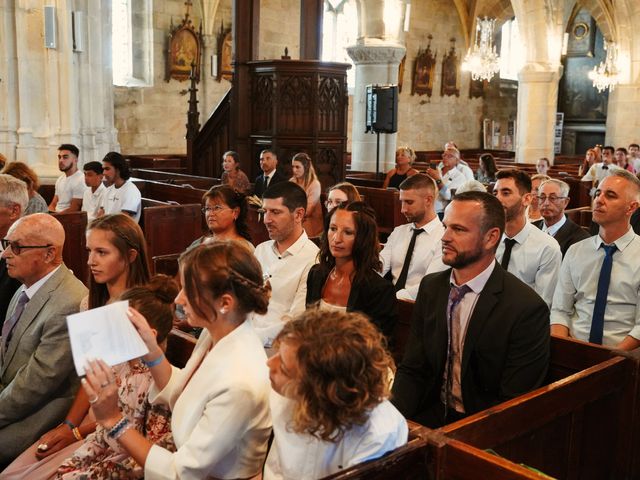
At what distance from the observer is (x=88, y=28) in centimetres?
971

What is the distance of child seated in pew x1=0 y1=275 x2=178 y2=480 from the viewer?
7.54 ft

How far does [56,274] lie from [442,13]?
18.5 metres

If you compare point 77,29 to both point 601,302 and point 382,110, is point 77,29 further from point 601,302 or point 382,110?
point 601,302

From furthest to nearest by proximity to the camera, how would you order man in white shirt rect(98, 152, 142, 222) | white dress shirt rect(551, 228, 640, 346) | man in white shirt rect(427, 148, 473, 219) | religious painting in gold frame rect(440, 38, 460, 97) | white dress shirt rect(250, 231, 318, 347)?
religious painting in gold frame rect(440, 38, 460, 97)
man in white shirt rect(427, 148, 473, 219)
man in white shirt rect(98, 152, 142, 222)
white dress shirt rect(250, 231, 318, 347)
white dress shirt rect(551, 228, 640, 346)

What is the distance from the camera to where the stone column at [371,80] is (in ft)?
40.2

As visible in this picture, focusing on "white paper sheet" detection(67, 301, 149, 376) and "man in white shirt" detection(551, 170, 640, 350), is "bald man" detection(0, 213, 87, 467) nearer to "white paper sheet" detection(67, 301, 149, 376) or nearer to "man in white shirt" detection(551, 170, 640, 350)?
"white paper sheet" detection(67, 301, 149, 376)

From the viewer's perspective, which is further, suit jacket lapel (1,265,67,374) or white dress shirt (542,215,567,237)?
white dress shirt (542,215,567,237)

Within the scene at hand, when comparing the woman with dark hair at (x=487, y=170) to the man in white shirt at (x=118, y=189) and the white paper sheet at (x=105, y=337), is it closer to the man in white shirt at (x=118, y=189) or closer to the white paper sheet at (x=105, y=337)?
the man in white shirt at (x=118, y=189)

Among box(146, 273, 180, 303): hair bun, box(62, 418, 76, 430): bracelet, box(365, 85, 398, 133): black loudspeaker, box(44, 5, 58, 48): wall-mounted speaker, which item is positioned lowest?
box(62, 418, 76, 430): bracelet

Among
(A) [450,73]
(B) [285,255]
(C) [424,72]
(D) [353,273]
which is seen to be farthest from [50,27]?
(A) [450,73]

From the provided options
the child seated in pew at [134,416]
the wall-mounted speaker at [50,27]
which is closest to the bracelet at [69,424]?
the child seated in pew at [134,416]

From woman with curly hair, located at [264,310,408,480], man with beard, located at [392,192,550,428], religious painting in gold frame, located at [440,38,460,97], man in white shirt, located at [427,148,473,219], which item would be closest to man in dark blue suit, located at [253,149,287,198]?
man in white shirt, located at [427,148,473,219]

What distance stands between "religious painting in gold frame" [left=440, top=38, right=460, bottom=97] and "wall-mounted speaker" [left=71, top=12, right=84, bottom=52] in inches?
510

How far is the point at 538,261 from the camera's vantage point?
394 centimetres
